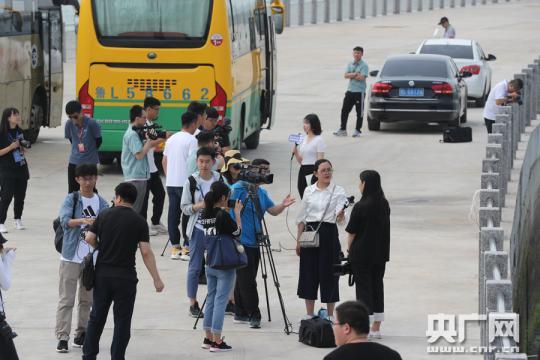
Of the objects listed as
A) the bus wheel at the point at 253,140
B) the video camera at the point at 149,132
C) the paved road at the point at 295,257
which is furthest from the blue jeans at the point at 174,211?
the bus wheel at the point at 253,140

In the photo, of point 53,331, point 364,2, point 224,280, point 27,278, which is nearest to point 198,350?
point 224,280

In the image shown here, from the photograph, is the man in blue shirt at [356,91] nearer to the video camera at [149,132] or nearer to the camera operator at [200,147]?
the video camera at [149,132]

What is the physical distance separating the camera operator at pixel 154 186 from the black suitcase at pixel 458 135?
10642 millimetres

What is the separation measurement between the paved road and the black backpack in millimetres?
112

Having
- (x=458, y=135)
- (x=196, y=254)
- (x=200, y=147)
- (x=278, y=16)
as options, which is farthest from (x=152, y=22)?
(x=196, y=254)

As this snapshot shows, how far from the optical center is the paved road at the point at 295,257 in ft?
40.7

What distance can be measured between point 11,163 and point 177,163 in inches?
106

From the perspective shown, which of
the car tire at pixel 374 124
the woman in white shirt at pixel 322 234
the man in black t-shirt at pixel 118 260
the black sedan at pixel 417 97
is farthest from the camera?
the car tire at pixel 374 124

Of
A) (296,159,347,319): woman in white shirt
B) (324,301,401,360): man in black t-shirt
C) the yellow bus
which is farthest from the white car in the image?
(324,301,401,360): man in black t-shirt

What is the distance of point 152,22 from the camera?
2203 cm

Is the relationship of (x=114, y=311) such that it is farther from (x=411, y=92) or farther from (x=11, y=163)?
(x=411, y=92)

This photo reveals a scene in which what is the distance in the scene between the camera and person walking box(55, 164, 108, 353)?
38.4 feet

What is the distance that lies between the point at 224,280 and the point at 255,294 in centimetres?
99

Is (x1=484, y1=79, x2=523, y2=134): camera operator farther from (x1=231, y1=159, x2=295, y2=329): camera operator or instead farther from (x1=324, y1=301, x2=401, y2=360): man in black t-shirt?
(x1=324, y1=301, x2=401, y2=360): man in black t-shirt
